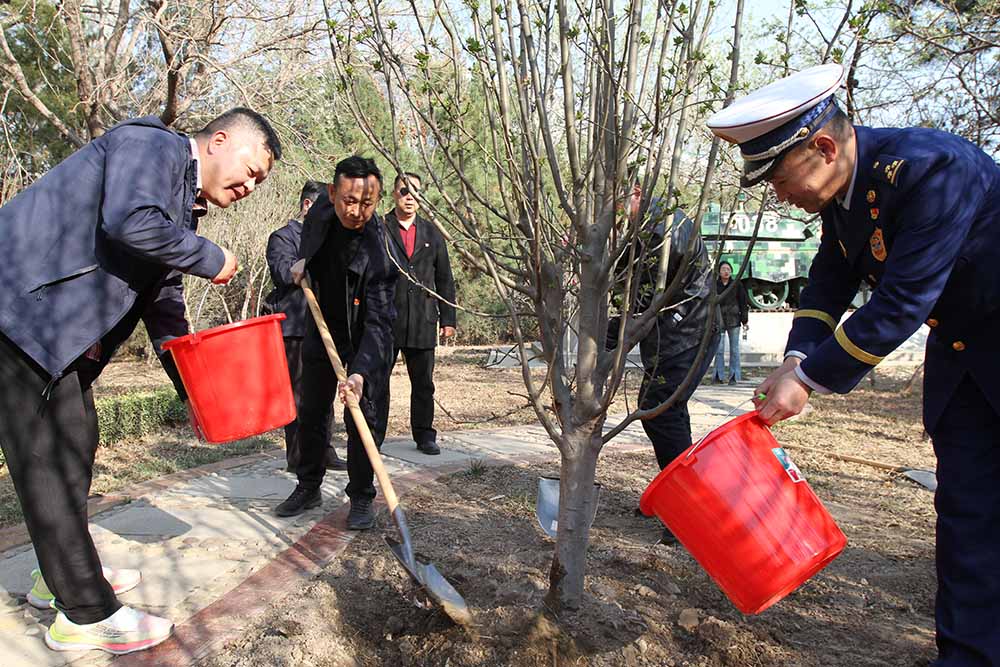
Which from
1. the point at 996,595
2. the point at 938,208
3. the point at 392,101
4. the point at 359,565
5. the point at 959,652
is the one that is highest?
the point at 392,101

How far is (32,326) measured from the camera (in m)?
2.28

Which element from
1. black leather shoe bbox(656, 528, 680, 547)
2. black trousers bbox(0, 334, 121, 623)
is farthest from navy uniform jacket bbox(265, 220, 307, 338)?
black leather shoe bbox(656, 528, 680, 547)

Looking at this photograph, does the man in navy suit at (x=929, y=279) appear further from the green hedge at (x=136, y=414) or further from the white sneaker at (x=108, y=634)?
the green hedge at (x=136, y=414)

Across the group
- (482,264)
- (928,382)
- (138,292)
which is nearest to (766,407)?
(928,382)

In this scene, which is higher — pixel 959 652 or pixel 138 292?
pixel 138 292

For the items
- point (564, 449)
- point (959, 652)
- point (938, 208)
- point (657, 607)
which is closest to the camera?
point (938, 208)

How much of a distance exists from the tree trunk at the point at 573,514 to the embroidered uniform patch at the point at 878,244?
3.14 feet

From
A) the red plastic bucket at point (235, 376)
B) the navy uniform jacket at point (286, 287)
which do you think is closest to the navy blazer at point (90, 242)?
the red plastic bucket at point (235, 376)

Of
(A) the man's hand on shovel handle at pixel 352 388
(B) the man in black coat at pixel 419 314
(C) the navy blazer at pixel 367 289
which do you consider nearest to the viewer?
(A) the man's hand on shovel handle at pixel 352 388

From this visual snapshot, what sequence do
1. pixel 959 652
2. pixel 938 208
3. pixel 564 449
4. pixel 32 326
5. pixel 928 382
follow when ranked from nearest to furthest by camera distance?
1. pixel 938 208
2. pixel 959 652
3. pixel 928 382
4. pixel 32 326
5. pixel 564 449

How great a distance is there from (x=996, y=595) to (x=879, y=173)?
1064 mm

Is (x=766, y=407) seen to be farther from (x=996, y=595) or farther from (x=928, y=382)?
(x=996, y=595)

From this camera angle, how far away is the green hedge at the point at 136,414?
576 centimetres

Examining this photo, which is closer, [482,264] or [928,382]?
[928,382]
